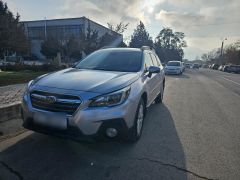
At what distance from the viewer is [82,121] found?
10.6ft

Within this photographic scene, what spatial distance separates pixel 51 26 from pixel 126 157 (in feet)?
186

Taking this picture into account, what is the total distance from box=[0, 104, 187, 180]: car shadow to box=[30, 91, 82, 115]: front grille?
75cm

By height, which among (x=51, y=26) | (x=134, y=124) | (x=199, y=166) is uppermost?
(x=51, y=26)

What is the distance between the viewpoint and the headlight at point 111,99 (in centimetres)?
336

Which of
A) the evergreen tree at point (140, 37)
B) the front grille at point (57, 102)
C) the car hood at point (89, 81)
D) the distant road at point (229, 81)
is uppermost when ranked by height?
the evergreen tree at point (140, 37)

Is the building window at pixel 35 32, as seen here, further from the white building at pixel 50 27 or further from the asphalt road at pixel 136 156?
the asphalt road at pixel 136 156

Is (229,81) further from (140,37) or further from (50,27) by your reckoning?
(50,27)

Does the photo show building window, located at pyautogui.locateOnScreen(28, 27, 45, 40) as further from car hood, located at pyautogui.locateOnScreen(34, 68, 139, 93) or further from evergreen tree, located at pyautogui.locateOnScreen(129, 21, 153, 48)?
car hood, located at pyautogui.locateOnScreen(34, 68, 139, 93)

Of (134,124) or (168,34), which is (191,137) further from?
(168,34)

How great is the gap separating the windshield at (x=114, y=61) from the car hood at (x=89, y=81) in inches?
21.6

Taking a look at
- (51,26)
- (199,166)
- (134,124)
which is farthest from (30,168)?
(51,26)

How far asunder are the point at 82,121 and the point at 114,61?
2.20m

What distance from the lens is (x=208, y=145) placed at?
4242 millimetres

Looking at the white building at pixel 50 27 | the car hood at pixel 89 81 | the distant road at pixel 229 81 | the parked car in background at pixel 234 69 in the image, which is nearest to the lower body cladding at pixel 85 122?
the car hood at pixel 89 81
